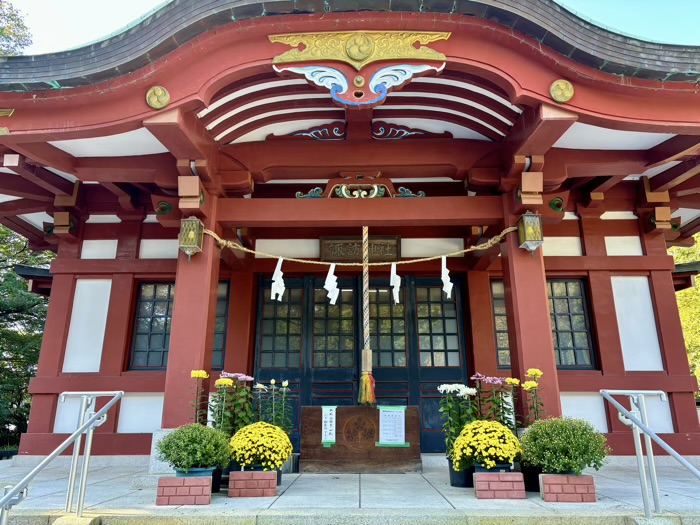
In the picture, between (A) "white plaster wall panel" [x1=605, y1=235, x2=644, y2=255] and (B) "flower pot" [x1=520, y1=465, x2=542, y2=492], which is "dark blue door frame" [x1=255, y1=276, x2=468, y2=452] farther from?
(B) "flower pot" [x1=520, y1=465, x2=542, y2=492]

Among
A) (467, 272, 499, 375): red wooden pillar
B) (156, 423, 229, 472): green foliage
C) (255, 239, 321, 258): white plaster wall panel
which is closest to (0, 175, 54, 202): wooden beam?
(255, 239, 321, 258): white plaster wall panel

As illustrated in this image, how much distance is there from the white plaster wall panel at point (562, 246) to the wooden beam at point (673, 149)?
1863 mm

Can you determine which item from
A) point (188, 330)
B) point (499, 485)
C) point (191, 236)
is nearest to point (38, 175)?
point (191, 236)

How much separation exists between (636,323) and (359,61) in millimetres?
5715

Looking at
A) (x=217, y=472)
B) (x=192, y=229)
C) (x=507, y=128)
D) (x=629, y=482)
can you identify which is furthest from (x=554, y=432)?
(x=192, y=229)

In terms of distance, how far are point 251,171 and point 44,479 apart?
175 inches

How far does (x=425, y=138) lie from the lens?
636 cm

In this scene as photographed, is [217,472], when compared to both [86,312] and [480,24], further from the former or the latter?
[480,24]

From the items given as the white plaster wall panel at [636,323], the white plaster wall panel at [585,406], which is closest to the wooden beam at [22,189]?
the white plaster wall panel at [585,406]

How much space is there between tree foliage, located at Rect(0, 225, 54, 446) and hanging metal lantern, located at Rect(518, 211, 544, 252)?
39.3 feet

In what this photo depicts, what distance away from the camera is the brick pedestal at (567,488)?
4105 mm

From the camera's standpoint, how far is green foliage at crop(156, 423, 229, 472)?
4262 millimetres

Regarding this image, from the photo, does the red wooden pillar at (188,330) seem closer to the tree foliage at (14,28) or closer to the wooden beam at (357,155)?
the wooden beam at (357,155)

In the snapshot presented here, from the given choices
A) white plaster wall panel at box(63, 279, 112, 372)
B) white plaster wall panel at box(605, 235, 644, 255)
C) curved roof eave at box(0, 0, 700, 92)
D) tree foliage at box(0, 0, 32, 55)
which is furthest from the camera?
tree foliage at box(0, 0, 32, 55)
